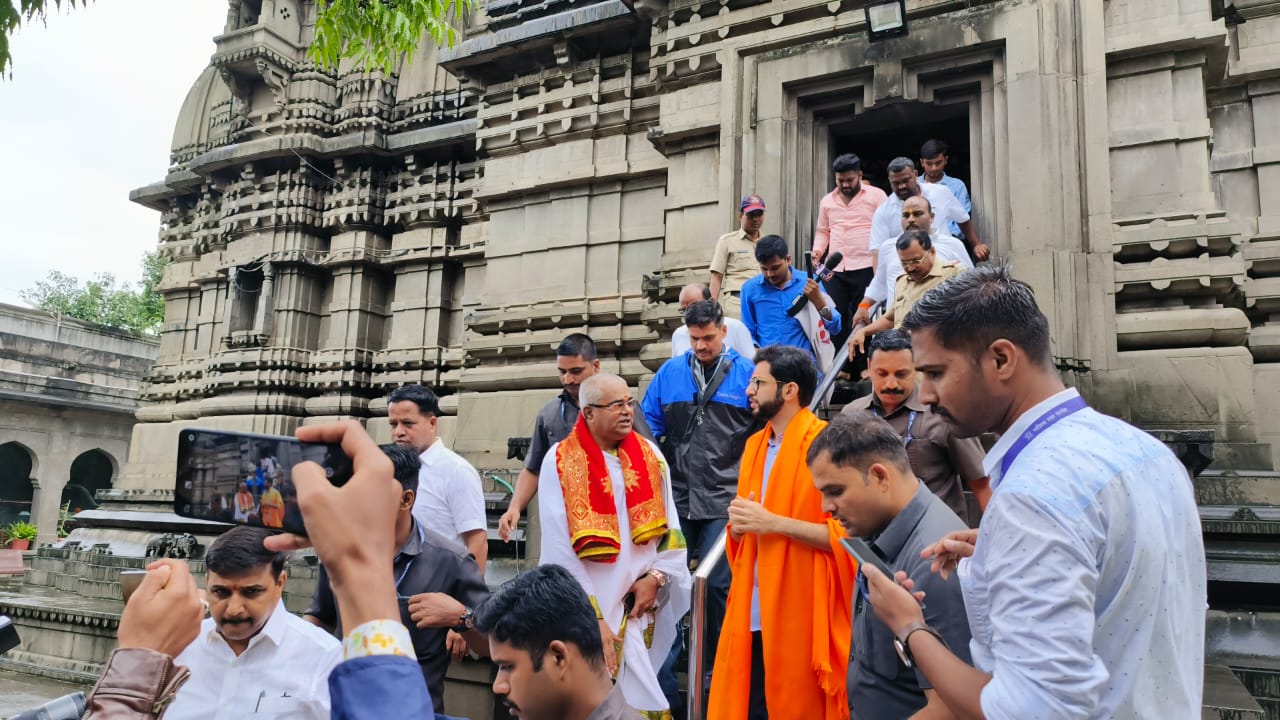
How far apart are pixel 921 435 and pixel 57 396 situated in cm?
2476

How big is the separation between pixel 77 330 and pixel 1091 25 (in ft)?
86.6

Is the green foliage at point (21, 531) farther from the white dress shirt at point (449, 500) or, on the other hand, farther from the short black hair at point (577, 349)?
the short black hair at point (577, 349)

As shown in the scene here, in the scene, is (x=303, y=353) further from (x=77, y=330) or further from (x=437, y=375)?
(x=77, y=330)

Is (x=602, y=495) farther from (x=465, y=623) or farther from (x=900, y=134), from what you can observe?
(x=900, y=134)

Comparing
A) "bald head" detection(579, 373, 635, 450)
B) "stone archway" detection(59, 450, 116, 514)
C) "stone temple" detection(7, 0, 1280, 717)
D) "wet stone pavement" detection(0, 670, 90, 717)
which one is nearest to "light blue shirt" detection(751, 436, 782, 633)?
"bald head" detection(579, 373, 635, 450)

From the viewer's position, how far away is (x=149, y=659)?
1.62 m

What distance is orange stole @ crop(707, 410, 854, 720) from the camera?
3129 millimetres

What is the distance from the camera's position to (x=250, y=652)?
2559 millimetres

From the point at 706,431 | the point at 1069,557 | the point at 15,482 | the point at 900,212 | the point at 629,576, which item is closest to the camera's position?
the point at 1069,557

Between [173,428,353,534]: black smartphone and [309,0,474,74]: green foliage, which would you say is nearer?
[173,428,353,534]: black smartphone

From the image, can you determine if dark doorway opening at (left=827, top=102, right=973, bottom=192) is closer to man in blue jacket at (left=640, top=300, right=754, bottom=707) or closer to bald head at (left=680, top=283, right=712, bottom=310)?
bald head at (left=680, top=283, right=712, bottom=310)

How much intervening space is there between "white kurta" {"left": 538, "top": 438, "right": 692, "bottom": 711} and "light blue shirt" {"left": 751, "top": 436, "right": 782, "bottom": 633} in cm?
49

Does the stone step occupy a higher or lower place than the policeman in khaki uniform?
lower

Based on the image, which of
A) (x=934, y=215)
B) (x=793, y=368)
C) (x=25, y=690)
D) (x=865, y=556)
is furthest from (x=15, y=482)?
(x=865, y=556)
